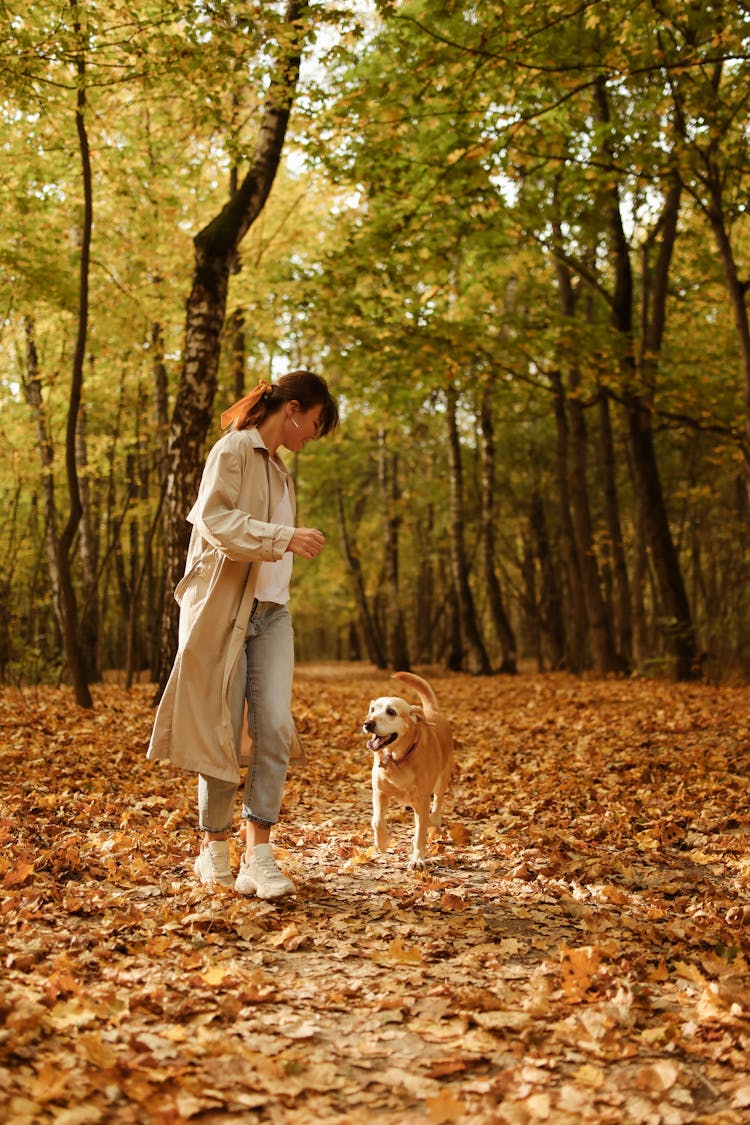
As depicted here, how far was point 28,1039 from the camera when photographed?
2.72m

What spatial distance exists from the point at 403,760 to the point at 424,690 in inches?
29.5

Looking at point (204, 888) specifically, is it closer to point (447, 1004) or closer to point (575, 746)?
point (447, 1004)

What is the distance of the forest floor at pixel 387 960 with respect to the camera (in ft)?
8.66

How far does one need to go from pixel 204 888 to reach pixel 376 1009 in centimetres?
147

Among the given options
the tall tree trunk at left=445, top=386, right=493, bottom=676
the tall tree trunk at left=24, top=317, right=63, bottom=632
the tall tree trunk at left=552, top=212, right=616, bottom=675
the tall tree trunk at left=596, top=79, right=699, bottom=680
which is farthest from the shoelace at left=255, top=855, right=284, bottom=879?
the tall tree trunk at left=445, top=386, right=493, bottom=676

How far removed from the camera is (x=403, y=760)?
193 inches

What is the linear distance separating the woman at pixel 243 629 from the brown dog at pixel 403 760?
0.56 m

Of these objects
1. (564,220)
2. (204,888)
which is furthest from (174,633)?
(564,220)

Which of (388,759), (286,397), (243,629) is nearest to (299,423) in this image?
(286,397)

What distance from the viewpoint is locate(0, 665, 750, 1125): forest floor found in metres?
2.64

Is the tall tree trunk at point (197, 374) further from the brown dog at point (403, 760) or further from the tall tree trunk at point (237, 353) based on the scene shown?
the tall tree trunk at point (237, 353)

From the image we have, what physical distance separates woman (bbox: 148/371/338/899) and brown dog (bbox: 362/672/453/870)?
0.56m

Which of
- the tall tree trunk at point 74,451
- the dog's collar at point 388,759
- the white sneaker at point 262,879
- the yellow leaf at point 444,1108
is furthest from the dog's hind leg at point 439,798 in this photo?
the tall tree trunk at point 74,451

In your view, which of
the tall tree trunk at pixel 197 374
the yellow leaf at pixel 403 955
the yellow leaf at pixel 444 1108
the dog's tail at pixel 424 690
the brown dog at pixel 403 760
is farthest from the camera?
the tall tree trunk at pixel 197 374
